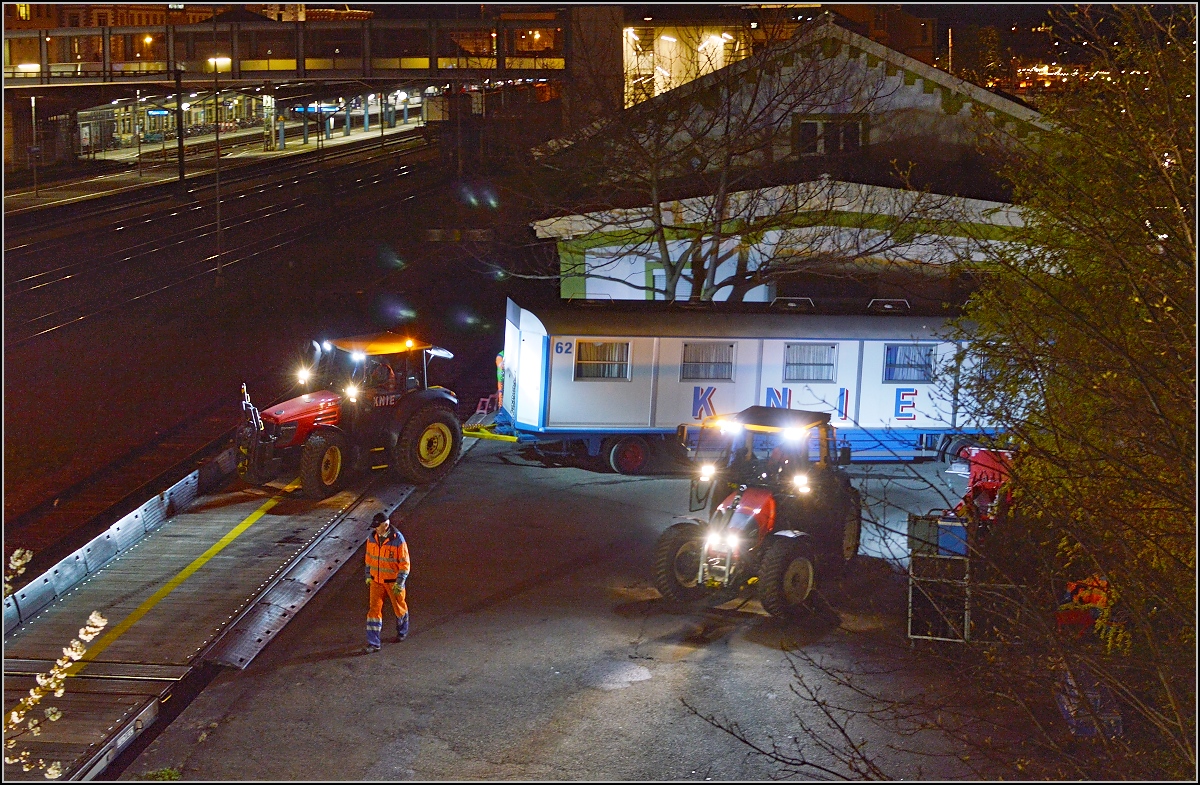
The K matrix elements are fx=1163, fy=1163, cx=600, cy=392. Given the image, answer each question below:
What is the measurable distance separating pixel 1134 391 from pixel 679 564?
6.46 meters

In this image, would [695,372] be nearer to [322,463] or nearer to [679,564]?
[322,463]

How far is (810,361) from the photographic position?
20828 millimetres

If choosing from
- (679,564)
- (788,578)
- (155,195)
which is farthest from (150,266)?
(788,578)

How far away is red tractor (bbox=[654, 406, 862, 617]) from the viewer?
1296cm

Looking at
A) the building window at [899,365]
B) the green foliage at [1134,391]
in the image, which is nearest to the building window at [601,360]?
the building window at [899,365]

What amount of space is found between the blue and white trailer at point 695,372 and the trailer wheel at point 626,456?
17 mm

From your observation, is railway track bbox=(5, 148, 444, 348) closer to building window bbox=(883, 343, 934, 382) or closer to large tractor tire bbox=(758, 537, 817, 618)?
building window bbox=(883, 343, 934, 382)

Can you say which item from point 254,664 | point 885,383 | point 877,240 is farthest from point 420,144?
point 254,664

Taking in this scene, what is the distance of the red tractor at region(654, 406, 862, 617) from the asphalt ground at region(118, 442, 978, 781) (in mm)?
428

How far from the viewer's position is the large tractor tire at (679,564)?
43.3 feet

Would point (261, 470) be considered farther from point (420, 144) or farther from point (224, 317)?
Answer: point (420, 144)

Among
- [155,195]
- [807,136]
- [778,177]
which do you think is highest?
[807,136]

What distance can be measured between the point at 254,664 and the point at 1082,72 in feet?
31.8

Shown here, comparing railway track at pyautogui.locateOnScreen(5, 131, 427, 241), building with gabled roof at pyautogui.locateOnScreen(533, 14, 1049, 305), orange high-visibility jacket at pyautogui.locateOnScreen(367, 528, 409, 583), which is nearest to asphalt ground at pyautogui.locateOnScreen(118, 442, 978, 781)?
orange high-visibility jacket at pyautogui.locateOnScreen(367, 528, 409, 583)
